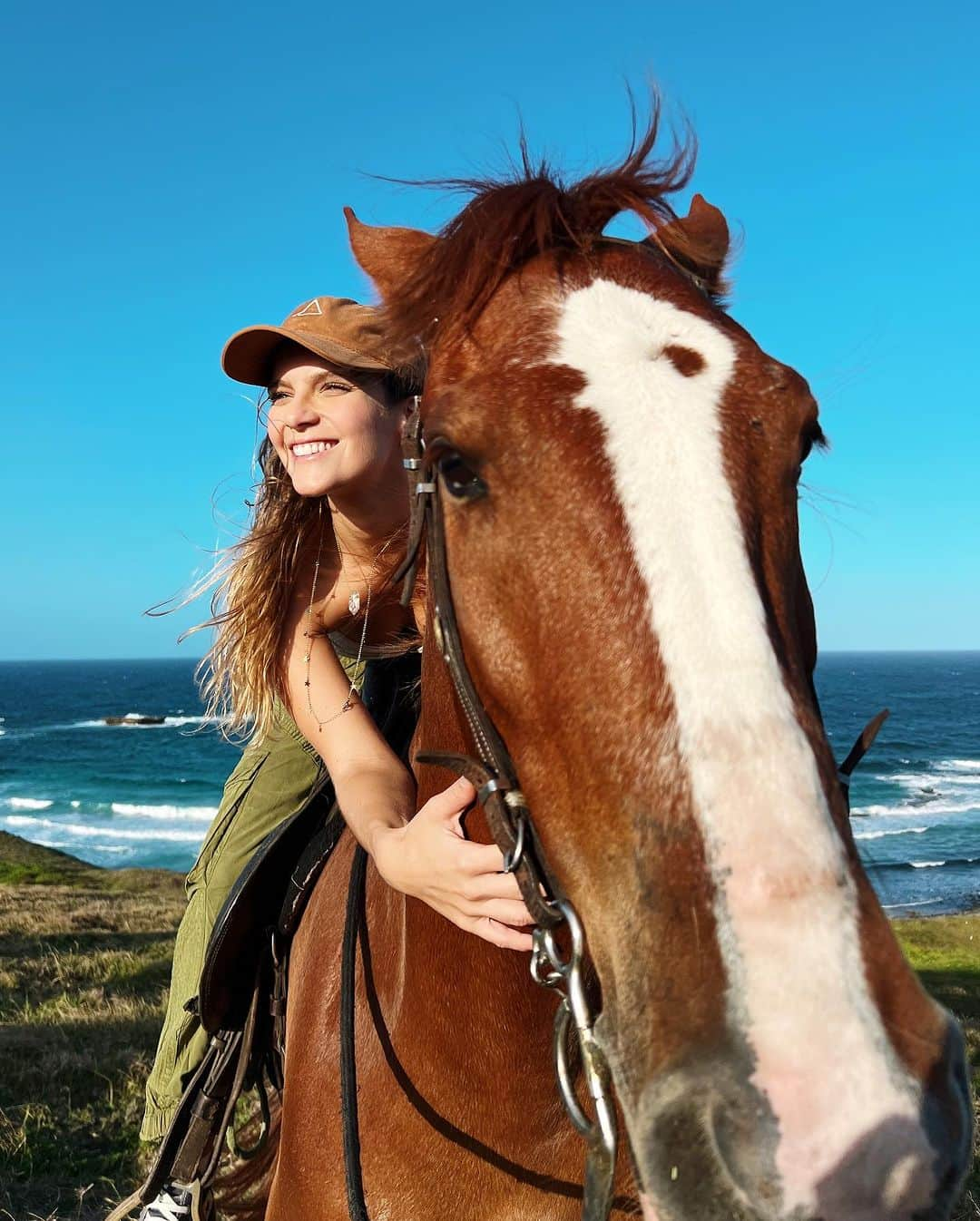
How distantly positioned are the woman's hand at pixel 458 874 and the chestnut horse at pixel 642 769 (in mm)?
102

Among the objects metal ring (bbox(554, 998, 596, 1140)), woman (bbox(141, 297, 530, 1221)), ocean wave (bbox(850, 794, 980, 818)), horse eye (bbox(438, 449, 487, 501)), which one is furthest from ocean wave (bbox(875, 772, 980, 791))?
horse eye (bbox(438, 449, 487, 501))

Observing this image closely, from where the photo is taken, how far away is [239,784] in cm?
380

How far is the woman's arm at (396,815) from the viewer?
183cm

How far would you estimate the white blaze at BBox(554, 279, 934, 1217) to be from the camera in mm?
1168

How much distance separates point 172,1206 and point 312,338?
2919 mm

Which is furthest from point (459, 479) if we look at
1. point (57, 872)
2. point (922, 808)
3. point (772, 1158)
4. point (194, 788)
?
point (194, 788)

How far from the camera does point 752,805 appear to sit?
4.23ft

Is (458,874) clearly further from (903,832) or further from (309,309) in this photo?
(903,832)

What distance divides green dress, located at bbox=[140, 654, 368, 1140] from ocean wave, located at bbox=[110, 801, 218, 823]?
4325 cm

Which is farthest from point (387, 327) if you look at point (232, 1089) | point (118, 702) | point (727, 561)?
point (118, 702)

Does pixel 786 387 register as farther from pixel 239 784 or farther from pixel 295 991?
pixel 239 784

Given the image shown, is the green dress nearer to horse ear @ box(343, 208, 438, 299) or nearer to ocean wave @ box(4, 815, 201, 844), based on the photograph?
horse ear @ box(343, 208, 438, 299)

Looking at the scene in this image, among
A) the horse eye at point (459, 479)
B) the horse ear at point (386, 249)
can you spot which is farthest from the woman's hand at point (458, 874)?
the horse ear at point (386, 249)

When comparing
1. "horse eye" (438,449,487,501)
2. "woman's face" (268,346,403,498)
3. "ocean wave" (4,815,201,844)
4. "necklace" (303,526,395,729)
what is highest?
"woman's face" (268,346,403,498)
